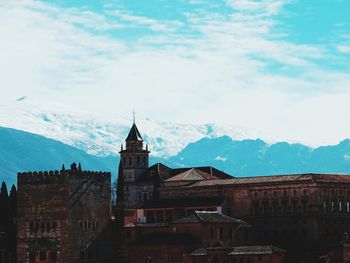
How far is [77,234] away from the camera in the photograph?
120500mm

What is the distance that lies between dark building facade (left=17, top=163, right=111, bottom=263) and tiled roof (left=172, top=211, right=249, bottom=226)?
1078 cm

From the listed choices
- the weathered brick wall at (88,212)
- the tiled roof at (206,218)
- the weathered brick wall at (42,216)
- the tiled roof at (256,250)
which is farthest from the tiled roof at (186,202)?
the weathered brick wall at (42,216)

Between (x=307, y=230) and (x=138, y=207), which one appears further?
(x=138, y=207)

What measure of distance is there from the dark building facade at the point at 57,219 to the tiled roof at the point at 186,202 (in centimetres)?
1164

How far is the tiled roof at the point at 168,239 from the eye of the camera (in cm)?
11688

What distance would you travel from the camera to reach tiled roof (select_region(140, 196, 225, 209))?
128500mm

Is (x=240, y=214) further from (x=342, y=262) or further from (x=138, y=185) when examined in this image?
(x=138, y=185)

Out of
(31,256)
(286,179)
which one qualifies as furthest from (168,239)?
(286,179)

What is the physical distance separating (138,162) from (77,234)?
5515cm

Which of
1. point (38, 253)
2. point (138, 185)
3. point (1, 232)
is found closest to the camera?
point (38, 253)

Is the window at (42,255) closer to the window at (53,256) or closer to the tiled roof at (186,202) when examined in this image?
the window at (53,256)

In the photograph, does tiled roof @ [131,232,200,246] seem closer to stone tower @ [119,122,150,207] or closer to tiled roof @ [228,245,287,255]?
tiled roof @ [228,245,287,255]

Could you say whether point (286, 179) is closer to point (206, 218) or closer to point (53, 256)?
point (206, 218)

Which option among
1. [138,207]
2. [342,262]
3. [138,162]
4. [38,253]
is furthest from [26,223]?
[138,162]
